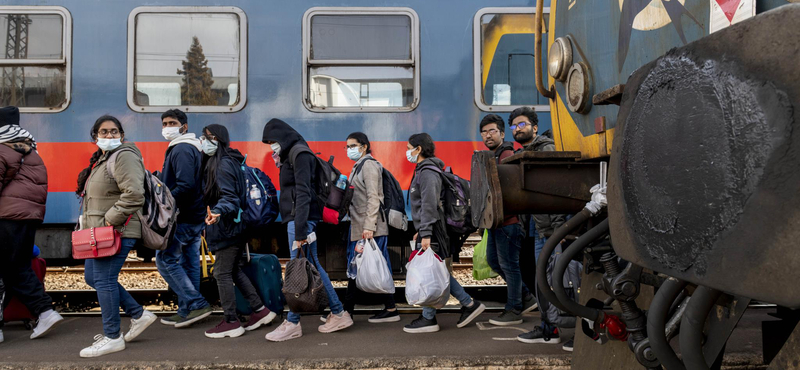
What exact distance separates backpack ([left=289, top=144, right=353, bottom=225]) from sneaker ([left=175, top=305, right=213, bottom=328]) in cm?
127

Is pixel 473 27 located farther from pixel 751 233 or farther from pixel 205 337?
Result: pixel 751 233

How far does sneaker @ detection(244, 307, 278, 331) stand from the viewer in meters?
4.88

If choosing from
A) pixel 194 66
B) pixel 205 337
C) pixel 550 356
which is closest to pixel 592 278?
pixel 550 356

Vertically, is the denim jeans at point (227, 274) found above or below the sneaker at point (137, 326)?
above

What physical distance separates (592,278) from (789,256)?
5.91ft

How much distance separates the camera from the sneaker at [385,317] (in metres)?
5.14

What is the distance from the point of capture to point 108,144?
4.22m

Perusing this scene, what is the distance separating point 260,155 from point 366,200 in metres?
1.30

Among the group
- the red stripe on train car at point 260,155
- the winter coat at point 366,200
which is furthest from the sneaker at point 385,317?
the red stripe on train car at point 260,155

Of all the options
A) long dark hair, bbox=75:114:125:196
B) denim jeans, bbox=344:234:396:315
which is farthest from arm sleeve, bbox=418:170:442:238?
long dark hair, bbox=75:114:125:196

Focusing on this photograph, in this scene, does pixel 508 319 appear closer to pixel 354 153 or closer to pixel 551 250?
pixel 354 153

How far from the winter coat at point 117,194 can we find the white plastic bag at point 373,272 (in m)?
1.62

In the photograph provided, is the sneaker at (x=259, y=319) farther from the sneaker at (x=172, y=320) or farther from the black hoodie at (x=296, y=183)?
the black hoodie at (x=296, y=183)

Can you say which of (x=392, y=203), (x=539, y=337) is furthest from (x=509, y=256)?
(x=392, y=203)
